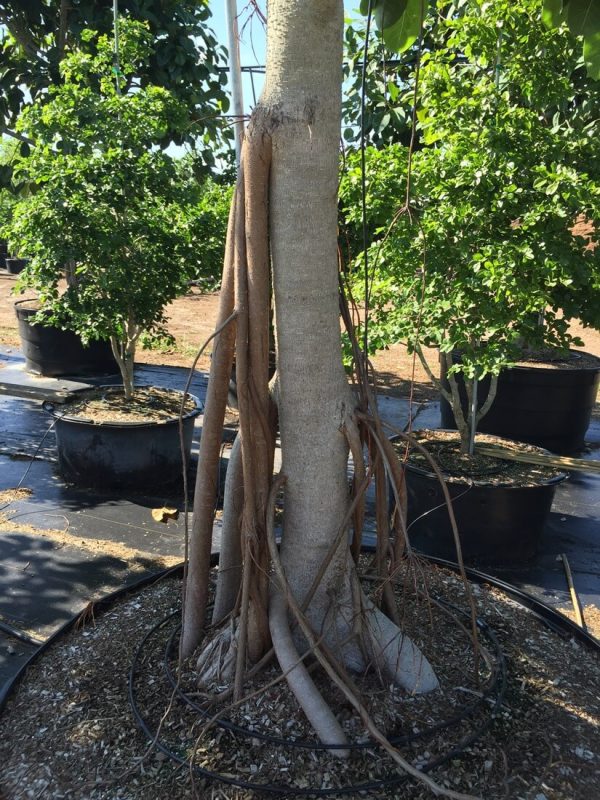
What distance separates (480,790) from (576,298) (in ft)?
10.2

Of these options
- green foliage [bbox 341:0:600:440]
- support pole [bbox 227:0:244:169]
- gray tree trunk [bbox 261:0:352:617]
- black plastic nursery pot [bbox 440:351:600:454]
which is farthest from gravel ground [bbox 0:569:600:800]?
black plastic nursery pot [bbox 440:351:600:454]

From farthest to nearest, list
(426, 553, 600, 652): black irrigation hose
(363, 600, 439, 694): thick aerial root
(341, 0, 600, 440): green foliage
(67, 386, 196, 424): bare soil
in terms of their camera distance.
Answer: (67, 386, 196, 424): bare soil, (341, 0, 600, 440): green foliage, (426, 553, 600, 652): black irrigation hose, (363, 600, 439, 694): thick aerial root

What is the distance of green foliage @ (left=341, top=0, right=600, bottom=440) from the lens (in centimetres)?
364

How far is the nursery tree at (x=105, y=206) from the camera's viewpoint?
16.1 ft

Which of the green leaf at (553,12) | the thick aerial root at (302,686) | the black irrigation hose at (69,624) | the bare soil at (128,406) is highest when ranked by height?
the green leaf at (553,12)

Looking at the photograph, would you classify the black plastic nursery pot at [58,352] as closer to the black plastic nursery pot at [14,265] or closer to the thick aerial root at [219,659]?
the thick aerial root at [219,659]

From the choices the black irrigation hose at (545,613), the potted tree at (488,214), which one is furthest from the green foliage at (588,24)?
the black irrigation hose at (545,613)

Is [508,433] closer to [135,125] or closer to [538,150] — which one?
[538,150]

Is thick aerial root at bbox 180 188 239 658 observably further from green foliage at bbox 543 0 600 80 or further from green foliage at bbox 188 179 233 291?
green foliage at bbox 188 179 233 291

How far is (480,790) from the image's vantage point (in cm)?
197

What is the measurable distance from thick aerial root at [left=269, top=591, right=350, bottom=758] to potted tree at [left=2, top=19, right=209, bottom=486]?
3.13 metres

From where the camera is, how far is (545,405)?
21.8 ft

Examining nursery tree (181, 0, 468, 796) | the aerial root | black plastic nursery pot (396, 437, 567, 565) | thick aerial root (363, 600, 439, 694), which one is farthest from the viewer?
black plastic nursery pot (396, 437, 567, 565)

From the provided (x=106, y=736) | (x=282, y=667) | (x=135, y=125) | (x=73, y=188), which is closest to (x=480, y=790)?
(x=282, y=667)
